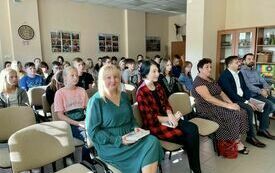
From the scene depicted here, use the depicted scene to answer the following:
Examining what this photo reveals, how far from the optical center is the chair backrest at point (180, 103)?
9.61 ft

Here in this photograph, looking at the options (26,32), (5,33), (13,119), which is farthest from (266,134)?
(5,33)

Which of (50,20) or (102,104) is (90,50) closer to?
(50,20)

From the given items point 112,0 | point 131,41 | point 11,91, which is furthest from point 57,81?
point 131,41

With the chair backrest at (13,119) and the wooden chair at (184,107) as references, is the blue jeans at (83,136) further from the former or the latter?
the wooden chair at (184,107)

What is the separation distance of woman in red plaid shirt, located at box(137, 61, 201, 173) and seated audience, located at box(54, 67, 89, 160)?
0.73 metres

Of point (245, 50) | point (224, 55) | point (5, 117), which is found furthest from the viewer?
point (224, 55)

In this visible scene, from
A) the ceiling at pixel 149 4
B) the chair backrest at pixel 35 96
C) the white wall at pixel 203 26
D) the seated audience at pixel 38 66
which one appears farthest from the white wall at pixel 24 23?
the white wall at pixel 203 26

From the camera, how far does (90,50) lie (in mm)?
7789

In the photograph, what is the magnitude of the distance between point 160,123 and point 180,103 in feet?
2.25

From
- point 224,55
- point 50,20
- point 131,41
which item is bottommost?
point 224,55

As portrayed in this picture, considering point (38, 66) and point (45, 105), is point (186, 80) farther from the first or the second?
point (38, 66)

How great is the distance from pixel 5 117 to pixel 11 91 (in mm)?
938

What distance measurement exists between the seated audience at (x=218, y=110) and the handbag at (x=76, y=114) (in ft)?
5.03

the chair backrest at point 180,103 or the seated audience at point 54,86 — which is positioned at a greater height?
the seated audience at point 54,86
